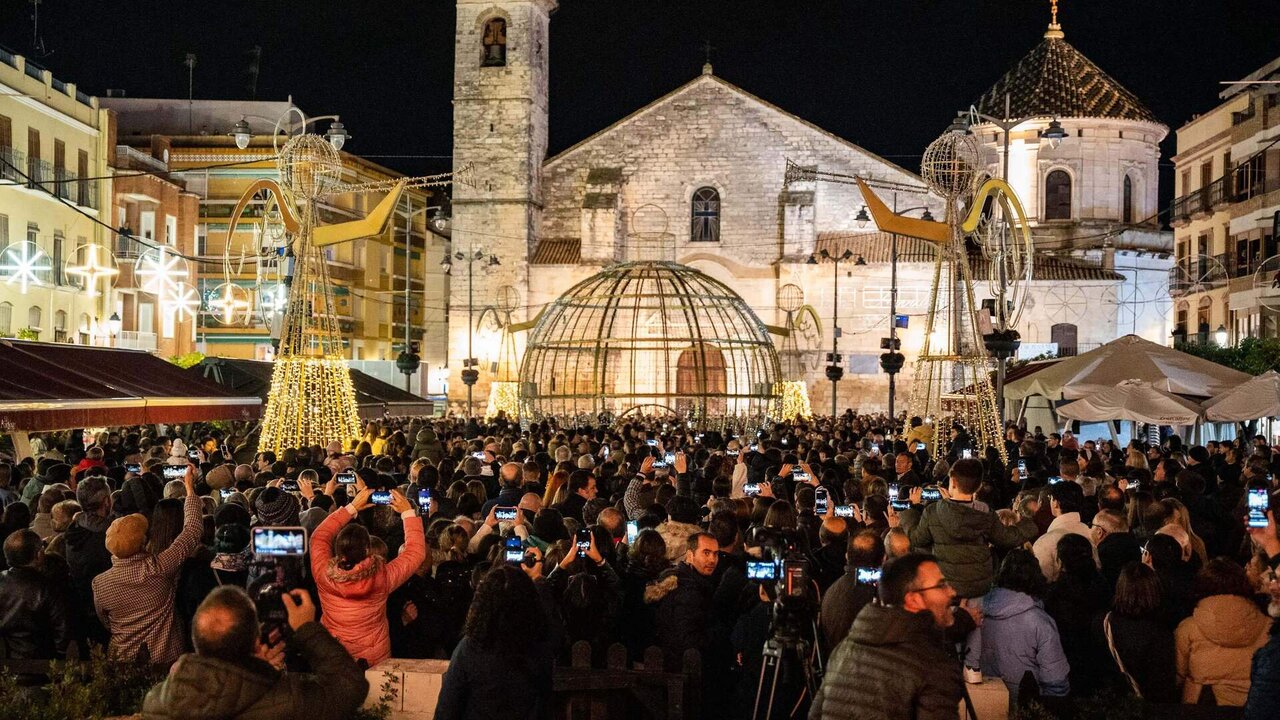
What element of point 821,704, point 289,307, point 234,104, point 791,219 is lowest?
point 821,704

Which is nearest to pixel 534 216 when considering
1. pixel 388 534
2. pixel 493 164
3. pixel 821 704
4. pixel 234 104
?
pixel 493 164

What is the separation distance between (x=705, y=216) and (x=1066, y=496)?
3638 cm

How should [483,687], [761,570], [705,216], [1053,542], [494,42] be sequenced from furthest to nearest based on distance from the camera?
[705,216]
[494,42]
[1053,542]
[761,570]
[483,687]

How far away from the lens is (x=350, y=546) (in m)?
6.40

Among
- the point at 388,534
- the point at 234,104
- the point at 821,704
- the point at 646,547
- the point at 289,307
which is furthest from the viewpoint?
the point at 234,104

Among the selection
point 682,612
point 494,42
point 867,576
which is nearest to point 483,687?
point 867,576

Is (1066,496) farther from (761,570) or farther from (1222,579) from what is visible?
(761,570)

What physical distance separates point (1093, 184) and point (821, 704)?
140ft

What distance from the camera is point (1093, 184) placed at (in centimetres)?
4481

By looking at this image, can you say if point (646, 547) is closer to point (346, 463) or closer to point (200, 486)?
point (200, 486)

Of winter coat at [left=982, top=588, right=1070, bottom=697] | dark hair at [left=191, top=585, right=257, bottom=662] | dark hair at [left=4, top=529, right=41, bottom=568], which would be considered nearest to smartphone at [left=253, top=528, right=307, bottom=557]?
dark hair at [left=191, top=585, right=257, bottom=662]

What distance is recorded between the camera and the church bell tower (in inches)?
1738

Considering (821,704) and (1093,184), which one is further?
(1093,184)

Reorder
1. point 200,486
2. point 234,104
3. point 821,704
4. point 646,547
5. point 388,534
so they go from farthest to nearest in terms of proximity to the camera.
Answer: point 234,104, point 200,486, point 388,534, point 646,547, point 821,704
